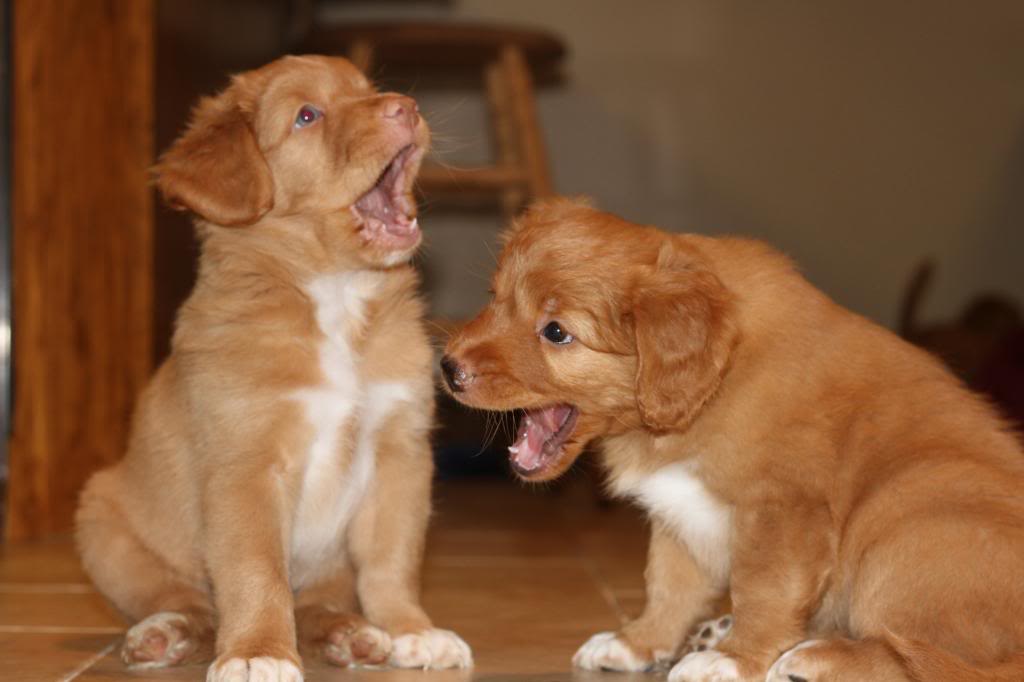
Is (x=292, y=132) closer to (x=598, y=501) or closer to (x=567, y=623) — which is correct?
(x=567, y=623)

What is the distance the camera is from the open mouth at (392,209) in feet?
8.70

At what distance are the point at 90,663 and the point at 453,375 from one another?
2.67ft

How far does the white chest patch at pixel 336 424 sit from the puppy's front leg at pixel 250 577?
4.6 inches

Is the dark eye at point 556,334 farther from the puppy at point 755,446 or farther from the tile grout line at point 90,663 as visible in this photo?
the tile grout line at point 90,663

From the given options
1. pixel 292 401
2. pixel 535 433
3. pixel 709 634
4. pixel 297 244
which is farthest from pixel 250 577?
pixel 709 634

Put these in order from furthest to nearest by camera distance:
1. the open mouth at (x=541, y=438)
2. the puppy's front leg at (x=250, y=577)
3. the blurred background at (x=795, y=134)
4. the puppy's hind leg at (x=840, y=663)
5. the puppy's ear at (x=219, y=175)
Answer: the blurred background at (x=795, y=134) < the puppy's ear at (x=219, y=175) < the open mouth at (x=541, y=438) < the puppy's front leg at (x=250, y=577) < the puppy's hind leg at (x=840, y=663)

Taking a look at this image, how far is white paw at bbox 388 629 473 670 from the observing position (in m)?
2.36

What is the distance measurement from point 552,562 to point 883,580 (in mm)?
1811

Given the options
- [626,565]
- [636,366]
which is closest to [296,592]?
[636,366]

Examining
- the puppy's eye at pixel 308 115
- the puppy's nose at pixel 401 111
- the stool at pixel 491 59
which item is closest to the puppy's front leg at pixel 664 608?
the puppy's nose at pixel 401 111

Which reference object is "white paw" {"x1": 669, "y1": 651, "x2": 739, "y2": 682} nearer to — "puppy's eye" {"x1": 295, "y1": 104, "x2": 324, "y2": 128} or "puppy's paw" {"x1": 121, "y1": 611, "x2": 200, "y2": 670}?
"puppy's paw" {"x1": 121, "y1": 611, "x2": 200, "y2": 670}

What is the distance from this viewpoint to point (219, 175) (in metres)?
2.57

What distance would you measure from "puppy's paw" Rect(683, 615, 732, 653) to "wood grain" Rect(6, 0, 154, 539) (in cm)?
227

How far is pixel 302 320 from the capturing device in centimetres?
250
